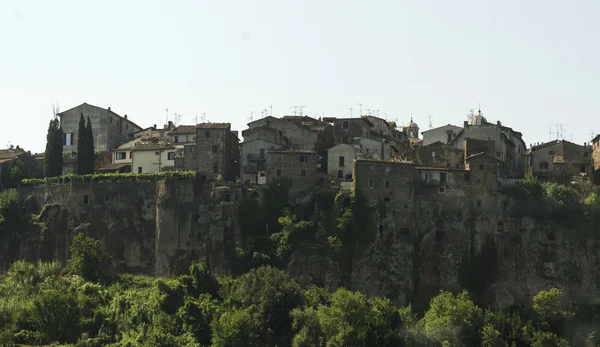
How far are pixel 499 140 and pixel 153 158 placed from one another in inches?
1183

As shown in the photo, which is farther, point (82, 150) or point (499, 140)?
point (82, 150)

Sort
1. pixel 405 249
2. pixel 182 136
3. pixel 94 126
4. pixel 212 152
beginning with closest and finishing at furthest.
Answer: pixel 405 249, pixel 212 152, pixel 182 136, pixel 94 126

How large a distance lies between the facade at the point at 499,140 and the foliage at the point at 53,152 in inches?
1353

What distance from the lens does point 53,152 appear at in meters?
88.6

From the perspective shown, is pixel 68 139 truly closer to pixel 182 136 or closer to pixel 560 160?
pixel 182 136

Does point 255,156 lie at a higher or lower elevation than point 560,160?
higher

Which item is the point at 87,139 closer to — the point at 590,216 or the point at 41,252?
the point at 41,252

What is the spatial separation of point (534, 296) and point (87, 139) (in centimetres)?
4049

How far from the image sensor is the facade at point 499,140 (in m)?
85.9

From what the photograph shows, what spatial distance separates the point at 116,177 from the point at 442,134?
2913 cm

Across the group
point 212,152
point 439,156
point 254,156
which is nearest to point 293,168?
point 254,156

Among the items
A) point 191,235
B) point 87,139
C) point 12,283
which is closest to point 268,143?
point 191,235

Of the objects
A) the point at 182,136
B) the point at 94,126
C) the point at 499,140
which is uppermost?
the point at 94,126

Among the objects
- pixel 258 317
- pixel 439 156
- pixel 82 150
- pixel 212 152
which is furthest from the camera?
pixel 82 150
